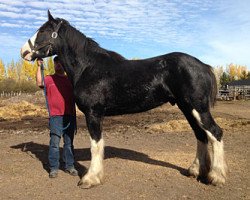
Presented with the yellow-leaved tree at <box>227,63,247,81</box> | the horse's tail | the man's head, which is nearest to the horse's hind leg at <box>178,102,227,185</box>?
the horse's tail

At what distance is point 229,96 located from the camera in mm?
40031

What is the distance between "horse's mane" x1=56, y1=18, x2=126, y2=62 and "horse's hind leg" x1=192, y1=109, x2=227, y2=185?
1.69m

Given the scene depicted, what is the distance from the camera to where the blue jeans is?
6168mm

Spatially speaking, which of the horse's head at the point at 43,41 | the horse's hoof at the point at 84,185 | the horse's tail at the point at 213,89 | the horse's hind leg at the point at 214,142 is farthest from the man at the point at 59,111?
the horse's tail at the point at 213,89

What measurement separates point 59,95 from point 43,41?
3.31ft

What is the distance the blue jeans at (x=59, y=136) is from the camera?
6168 mm

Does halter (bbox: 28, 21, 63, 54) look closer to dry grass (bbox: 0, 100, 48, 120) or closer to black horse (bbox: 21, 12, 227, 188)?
black horse (bbox: 21, 12, 227, 188)

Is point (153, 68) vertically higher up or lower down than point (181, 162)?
higher up

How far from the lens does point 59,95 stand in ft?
20.2

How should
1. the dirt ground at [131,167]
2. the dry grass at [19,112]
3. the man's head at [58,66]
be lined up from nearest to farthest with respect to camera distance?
the dirt ground at [131,167] < the man's head at [58,66] < the dry grass at [19,112]

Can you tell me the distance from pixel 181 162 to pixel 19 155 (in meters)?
3.81

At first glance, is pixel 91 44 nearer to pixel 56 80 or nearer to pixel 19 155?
pixel 56 80

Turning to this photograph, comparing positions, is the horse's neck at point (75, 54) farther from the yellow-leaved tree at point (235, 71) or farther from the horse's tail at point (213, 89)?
the yellow-leaved tree at point (235, 71)

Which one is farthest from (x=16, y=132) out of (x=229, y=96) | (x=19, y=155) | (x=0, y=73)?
(x=0, y=73)
